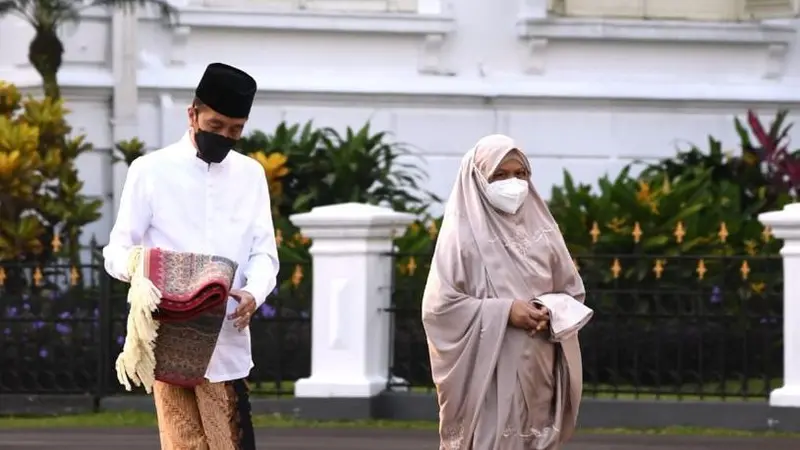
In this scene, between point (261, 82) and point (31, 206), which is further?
point (261, 82)

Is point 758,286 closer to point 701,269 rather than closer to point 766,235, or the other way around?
point 701,269

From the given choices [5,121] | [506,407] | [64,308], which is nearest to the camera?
[506,407]

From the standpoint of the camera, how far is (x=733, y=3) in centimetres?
1852

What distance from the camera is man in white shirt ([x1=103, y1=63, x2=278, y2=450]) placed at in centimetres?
638

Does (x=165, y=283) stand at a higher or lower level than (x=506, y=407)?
higher

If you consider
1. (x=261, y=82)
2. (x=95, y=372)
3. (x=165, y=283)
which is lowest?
(x=95, y=372)

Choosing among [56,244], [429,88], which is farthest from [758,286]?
[429,88]

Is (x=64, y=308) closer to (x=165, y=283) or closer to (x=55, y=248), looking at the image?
(x=55, y=248)

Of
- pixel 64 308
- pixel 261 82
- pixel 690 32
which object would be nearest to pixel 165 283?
pixel 64 308

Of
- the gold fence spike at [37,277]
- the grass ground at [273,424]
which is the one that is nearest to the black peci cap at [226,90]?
the grass ground at [273,424]

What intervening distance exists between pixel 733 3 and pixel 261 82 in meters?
4.07

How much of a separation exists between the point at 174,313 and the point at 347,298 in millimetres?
6429

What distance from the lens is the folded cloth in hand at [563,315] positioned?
287 inches

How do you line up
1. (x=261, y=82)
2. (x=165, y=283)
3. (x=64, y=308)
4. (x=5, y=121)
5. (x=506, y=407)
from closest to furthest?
(x=165, y=283) → (x=506, y=407) → (x=64, y=308) → (x=5, y=121) → (x=261, y=82)
